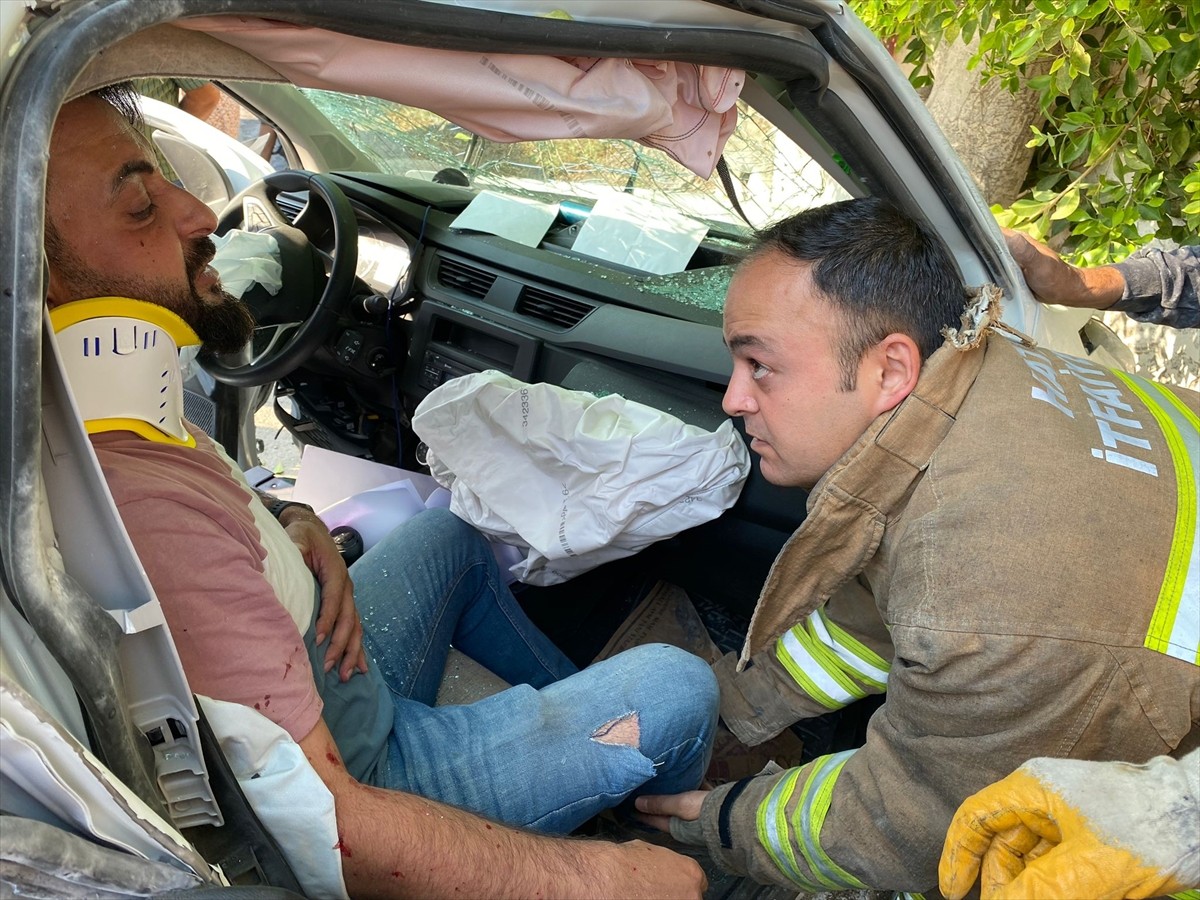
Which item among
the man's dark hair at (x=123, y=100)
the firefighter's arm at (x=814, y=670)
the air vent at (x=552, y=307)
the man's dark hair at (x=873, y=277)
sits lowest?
the firefighter's arm at (x=814, y=670)

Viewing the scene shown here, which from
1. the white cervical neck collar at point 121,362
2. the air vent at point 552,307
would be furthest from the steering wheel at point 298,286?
the white cervical neck collar at point 121,362

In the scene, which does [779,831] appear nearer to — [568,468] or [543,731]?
[543,731]

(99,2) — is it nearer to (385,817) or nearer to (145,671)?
(145,671)

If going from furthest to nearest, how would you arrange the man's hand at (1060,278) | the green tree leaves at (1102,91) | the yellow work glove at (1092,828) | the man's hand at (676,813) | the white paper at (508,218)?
the white paper at (508,218) → the green tree leaves at (1102,91) → the man's hand at (1060,278) → the man's hand at (676,813) → the yellow work glove at (1092,828)

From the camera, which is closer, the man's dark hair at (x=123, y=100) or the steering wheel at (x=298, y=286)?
the man's dark hair at (x=123, y=100)

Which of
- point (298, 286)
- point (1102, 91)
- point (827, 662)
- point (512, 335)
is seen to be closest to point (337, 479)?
point (298, 286)

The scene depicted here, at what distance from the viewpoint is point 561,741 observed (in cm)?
171

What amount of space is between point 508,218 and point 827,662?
1.78 meters

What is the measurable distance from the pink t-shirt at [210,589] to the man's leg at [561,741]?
1.32 ft

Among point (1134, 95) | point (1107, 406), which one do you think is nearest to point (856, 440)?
→ point (1107, 406)

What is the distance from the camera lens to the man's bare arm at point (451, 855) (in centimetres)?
130

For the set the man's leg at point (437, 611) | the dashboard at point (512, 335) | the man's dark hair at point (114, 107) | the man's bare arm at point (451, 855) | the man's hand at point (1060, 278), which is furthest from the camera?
the man's hand at point (1060, 278)

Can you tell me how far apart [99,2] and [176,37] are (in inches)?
7.6

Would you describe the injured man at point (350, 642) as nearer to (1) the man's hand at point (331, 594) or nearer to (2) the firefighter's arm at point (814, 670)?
(1) the man's hand at point (331, 594)
